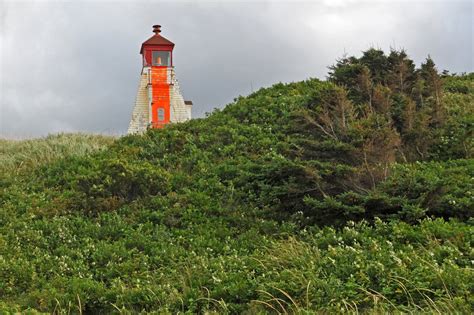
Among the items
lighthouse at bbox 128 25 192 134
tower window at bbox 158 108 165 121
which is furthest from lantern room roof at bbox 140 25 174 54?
tower window at bbox 158 108 165 121

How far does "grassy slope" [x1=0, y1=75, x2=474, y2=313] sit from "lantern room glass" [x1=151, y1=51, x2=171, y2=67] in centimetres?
1673

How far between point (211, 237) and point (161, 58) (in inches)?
893

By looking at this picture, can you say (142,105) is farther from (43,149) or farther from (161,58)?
(43,149)

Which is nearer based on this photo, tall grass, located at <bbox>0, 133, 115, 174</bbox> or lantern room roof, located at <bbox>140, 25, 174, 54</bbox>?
tall grass, located at <bbox>0, 133, 115, 174</bbox>

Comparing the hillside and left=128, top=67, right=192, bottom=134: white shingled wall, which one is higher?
left=128, top=67, right=192, bottom=134: white shingled wall

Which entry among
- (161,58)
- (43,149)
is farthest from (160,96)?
(43,149)

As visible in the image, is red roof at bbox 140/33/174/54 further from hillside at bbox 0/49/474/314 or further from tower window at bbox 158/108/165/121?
hillside at bbox 0/49/474/314

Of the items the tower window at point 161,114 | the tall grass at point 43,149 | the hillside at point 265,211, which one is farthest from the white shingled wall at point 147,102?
the hillside at point 265,211

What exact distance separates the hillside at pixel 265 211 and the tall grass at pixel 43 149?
0.28 feet

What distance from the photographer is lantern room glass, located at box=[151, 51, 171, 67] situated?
30.4 meters

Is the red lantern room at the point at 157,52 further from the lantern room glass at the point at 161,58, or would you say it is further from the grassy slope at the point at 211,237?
the grassy slope at the point at 211,237

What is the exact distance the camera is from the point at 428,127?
12.0m

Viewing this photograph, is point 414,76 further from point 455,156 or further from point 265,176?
point 265,176

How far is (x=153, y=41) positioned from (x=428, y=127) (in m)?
21.2
